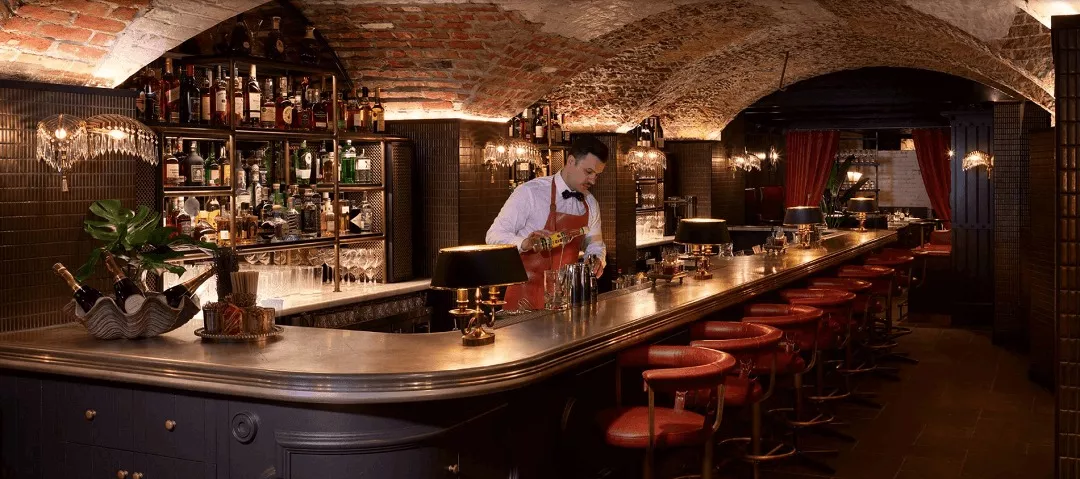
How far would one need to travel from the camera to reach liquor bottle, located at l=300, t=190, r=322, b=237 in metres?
7.02

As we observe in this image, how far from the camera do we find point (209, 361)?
3.59 m

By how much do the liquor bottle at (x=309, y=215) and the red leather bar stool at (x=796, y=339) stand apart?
2.98 m

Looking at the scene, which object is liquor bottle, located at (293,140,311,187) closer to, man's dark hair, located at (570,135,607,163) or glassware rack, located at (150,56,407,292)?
glassware rack, located at (150,56,407,292)

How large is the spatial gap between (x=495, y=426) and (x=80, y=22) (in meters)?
2.63

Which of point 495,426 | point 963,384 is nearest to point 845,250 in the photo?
point 963,384

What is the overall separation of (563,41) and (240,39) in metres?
2.32

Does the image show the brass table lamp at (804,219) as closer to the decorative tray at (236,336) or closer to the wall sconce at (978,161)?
the wall sconce at (978,161)

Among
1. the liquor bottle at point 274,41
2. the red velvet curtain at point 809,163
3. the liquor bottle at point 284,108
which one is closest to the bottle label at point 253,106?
the liquor bottle at point 284,108

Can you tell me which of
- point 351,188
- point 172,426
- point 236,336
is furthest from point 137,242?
point 351,188

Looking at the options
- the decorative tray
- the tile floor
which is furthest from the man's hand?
the tile floor

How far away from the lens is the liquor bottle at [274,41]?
6664mm

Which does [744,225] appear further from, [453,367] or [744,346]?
[453,367]

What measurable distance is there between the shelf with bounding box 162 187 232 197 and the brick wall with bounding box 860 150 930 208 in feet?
53.8

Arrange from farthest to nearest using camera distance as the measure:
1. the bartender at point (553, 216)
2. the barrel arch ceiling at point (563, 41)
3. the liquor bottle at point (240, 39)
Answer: the liquor bottle at point (240, 39)
the bartender at point (553, 216)
the barrel arch ceiling at point (563, 41)
